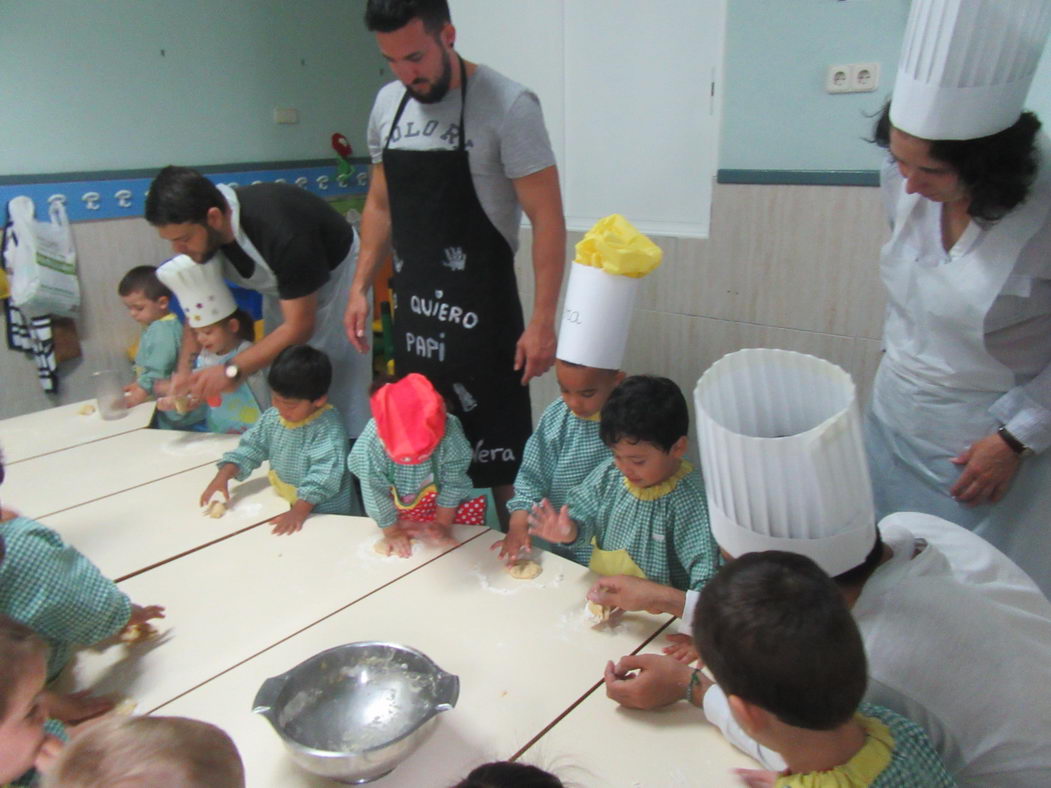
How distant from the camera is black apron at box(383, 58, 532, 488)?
1554 mm

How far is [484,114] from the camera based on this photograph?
1.47m

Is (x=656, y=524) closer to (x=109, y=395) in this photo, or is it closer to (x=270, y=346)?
(x=270, y=346)

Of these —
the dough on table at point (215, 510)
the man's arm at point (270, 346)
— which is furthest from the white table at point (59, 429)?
the dough on table at point (215, 510)

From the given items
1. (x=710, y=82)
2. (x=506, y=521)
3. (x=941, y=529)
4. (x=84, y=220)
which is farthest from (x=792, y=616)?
(x=84, y=220)

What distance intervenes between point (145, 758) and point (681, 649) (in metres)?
0.69

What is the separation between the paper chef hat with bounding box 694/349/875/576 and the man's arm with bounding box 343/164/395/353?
1.10 meters

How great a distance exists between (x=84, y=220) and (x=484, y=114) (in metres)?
2.11

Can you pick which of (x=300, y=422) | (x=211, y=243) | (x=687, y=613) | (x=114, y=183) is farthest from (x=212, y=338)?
(x=687, y=613)

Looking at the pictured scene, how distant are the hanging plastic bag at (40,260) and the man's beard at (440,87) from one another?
1930 millimetres

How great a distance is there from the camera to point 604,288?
1408mm

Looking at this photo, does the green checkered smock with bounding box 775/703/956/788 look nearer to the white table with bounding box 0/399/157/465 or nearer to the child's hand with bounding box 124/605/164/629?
the child's hand with bounding box 124/605/164/629

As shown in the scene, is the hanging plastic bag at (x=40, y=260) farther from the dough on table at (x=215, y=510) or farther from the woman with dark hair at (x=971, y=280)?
the woman with dark hair at (x=971, y=280)

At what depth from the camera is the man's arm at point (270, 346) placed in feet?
6.00

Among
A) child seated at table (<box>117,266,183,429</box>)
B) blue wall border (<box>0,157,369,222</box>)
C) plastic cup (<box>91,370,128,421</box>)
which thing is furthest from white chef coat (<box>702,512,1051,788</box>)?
blue wall border (<box>0,157,369,222</box>)
